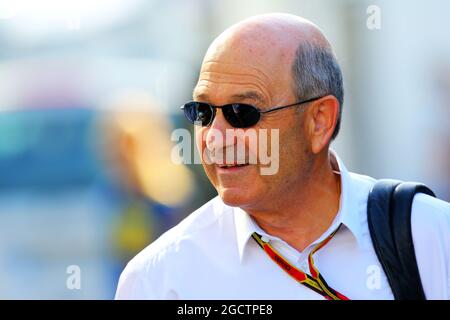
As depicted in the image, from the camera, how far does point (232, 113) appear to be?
2.74 meters

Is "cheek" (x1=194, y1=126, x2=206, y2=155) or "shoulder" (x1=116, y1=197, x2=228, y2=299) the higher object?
"cheek" (x1=194, y1=126, x2=206, y2=155)

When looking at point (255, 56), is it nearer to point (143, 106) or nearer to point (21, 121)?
point (143, 106)

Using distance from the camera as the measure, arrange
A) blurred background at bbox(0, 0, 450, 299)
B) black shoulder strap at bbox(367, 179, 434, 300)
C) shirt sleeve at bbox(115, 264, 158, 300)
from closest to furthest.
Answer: black shoulder strap at bbox(367, 179, 434, 300)
shirt sleeve at bbox(115, 264, 158, 300)
blurred background at bbox(0, 0, 450, 299)

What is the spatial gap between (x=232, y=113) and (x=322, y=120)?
0.36m

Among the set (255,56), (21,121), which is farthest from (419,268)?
(21,121)

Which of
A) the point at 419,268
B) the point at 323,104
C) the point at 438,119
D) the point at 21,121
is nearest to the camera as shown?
the point at 419,268

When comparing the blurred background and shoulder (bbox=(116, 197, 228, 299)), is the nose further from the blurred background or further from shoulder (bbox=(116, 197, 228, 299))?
the blurred background

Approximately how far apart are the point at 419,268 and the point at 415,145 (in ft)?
11.0

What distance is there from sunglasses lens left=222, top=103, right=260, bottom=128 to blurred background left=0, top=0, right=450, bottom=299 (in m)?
3.13

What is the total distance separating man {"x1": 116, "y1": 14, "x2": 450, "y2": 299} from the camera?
273 cm

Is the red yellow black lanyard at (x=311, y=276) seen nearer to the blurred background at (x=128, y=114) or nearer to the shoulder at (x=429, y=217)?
the shoulder at (x=429, y=217)

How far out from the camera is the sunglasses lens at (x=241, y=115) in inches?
108

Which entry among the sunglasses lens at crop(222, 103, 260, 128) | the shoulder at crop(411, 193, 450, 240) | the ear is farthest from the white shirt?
the sunglasses lens at crop(222, 103, 260, 128)
